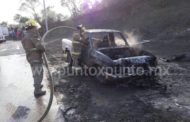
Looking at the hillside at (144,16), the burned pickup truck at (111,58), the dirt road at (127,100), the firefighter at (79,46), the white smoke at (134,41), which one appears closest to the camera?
the dirt road at (127,100)

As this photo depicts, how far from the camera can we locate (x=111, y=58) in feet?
28.7

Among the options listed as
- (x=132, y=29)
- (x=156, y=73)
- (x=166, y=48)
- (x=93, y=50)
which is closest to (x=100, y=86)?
(x=93, y=50)

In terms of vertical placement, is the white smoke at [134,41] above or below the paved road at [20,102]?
above

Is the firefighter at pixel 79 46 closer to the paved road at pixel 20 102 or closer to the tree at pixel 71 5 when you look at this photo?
the paved road at pixel 20 102

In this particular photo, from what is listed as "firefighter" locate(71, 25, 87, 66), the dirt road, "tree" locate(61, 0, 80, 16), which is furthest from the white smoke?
"tree" locate(61, 0, 80, 16)

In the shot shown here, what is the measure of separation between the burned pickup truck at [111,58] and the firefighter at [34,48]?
1.72 metres

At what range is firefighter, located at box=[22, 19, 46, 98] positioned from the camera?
7.61 metres

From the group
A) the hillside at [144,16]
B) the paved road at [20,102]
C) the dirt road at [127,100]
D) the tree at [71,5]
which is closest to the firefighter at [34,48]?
the paved road at [20,102]

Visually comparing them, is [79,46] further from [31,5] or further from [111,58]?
[31,5]

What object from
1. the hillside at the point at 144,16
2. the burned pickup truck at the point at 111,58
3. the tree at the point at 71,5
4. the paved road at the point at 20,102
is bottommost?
the paved road at the point at 20,102

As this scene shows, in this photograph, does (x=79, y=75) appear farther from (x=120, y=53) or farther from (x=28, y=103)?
(x=28, y=103)

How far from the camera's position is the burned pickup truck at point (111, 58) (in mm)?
7770

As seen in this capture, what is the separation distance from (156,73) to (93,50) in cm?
208

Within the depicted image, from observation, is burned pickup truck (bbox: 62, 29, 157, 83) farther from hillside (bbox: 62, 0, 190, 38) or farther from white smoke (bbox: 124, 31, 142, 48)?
hillside (bbox: 62, 0, 190, 38)
